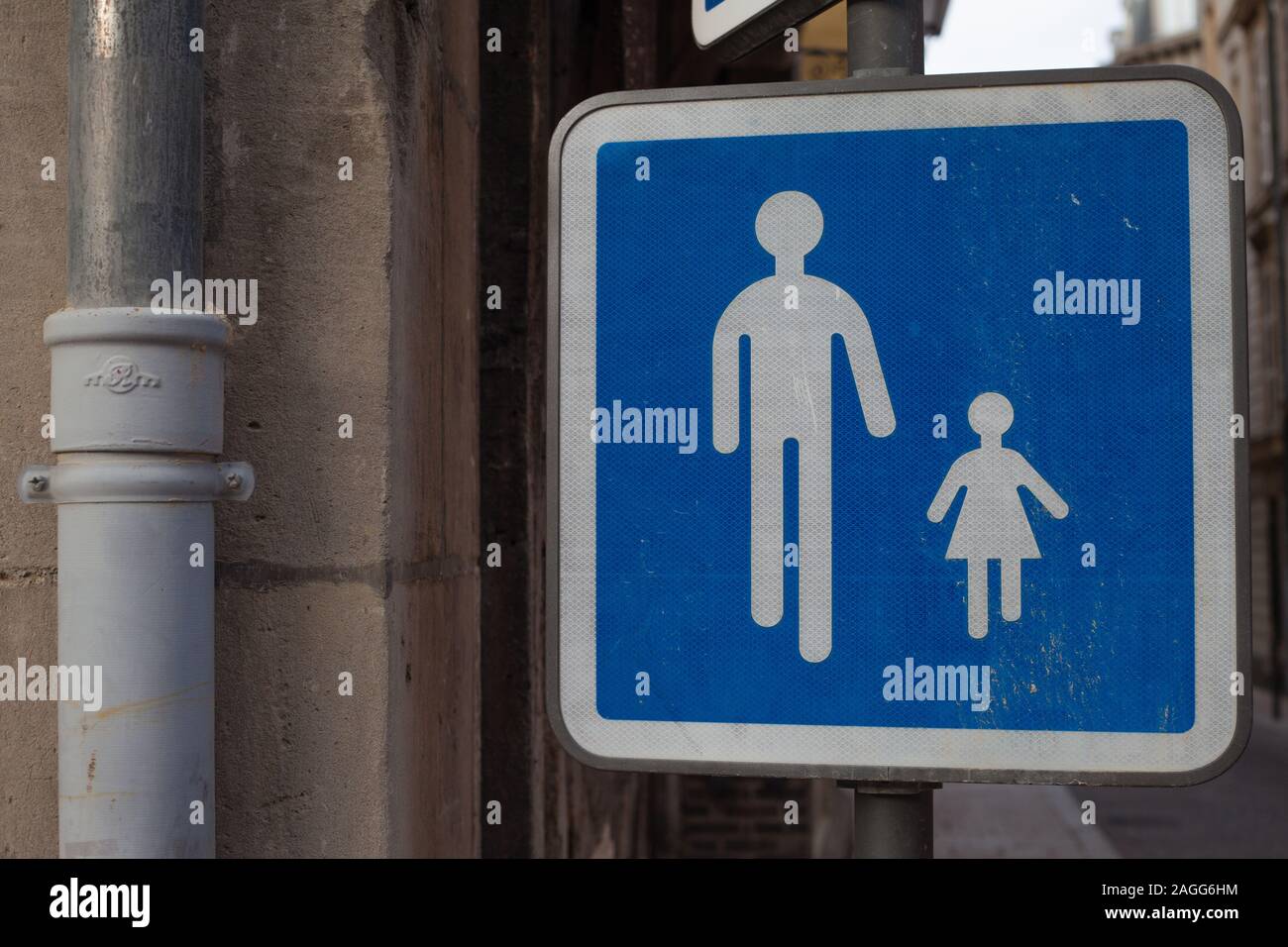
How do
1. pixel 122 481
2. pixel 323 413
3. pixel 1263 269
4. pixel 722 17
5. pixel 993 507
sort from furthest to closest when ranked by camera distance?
pixel 1263 269 < pixel 323 413 < pixel 122 481 < pixel 722 17 < pixel 993 507

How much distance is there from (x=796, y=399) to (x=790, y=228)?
0.20 metres

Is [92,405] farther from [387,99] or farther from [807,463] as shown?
[807,463]

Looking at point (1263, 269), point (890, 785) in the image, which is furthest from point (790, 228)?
point (1263, 269)

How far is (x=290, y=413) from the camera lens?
6.85 ft

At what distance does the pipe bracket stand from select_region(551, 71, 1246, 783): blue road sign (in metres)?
0.68

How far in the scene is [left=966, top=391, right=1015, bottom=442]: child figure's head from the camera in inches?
52.1

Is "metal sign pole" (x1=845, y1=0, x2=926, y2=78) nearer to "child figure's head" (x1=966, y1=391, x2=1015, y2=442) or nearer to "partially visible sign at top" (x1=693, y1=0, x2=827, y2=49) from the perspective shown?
"partially visible sign at top" (x1=693, y1=0, x2=827, y2=49)

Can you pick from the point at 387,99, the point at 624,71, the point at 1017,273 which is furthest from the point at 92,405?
the point at 624,71

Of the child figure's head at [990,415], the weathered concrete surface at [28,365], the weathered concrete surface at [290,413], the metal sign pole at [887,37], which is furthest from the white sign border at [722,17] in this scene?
the weathered concrete surface at [28,365]

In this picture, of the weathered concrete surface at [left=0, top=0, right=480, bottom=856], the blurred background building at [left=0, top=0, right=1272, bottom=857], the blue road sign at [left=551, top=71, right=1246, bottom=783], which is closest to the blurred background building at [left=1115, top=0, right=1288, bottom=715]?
the blurred background building at [left=0, top=0, right=1272, bottom=857]

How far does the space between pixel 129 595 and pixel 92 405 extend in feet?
0.91

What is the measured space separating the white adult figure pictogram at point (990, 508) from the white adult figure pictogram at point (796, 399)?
0.31 feet

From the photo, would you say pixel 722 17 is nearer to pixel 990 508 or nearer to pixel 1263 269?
pixel 990 508

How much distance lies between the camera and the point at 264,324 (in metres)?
2.10
